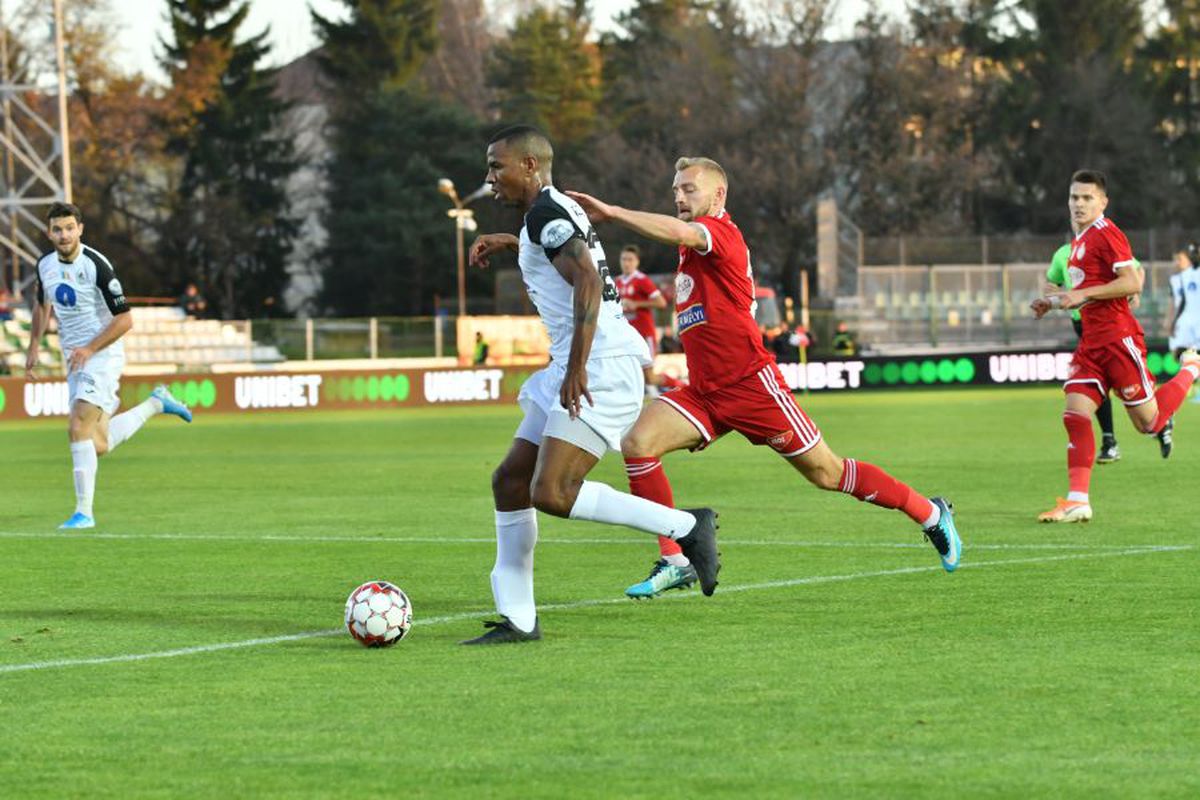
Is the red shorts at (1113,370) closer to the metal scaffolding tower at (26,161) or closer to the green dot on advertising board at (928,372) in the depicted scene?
the metal scaffolding tower at (26,161)

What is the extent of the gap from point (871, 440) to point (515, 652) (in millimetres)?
16472

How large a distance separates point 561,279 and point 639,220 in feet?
1.61

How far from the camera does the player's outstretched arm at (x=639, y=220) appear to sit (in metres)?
8.12

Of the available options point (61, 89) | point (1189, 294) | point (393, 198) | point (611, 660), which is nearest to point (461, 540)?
point (611, 660)

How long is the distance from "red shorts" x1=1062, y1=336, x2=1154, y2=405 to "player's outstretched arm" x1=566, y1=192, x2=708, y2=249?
18.8ft

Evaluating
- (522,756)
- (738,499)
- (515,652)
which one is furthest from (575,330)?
(738,499)

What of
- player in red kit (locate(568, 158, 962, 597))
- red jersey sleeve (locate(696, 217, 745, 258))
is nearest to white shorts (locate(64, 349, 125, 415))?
player in red kit (locate(568, 158, 962, 597))

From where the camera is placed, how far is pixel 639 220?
8.28m

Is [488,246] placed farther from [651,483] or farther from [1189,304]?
[1189,304]

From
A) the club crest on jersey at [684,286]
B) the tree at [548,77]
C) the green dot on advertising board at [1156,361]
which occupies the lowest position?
the green dot on advertising board at [1156,361]

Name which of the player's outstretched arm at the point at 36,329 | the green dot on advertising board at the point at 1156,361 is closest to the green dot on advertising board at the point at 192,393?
the green dot on advertising board at the point at 1156,361

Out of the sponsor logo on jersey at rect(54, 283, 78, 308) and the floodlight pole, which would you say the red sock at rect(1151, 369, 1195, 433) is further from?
the floodlight pole

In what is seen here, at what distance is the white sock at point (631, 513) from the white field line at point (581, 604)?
1.09 metres

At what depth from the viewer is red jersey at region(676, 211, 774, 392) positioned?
10070mm
